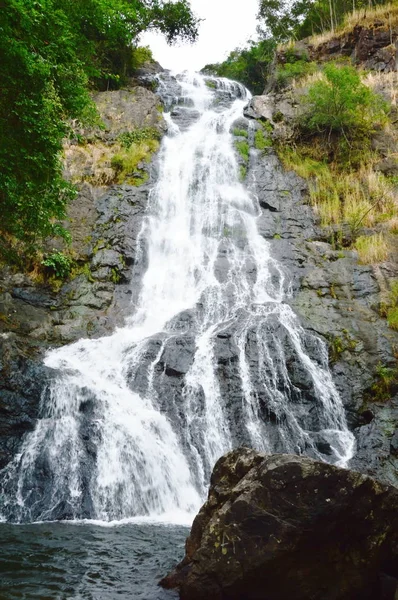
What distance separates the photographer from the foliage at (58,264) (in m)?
13.0

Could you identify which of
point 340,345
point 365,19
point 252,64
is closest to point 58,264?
point 340,345

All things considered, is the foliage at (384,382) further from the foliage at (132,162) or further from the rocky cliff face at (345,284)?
the foliage at (132,162)

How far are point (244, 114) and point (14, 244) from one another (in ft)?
44.4

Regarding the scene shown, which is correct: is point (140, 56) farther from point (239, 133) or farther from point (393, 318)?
point (393, 318)

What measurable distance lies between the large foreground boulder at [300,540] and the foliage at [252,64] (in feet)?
99.4

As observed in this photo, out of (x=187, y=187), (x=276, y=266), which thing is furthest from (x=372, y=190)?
(x=187, y=187)

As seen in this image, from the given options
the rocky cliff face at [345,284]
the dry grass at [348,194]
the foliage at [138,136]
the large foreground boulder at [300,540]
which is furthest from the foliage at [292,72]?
the large foreground boulder at [300,540]

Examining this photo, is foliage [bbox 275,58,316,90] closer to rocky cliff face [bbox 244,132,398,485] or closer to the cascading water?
rocky cliff face [bbox 244,132,398,485]

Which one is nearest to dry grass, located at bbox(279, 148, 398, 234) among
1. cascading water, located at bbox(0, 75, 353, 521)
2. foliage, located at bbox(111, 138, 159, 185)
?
cascading water, located at bbox(0, 75, 353, 521)

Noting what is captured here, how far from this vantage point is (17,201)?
8016 mm

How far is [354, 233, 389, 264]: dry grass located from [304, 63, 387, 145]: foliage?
6.39 meters

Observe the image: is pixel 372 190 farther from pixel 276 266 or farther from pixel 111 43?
pixel 111 43

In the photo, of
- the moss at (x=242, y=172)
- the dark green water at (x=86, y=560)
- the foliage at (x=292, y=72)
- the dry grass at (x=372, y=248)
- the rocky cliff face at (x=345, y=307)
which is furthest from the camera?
the foliage at (x=292, y=72)

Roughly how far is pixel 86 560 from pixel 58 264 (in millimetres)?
9374
